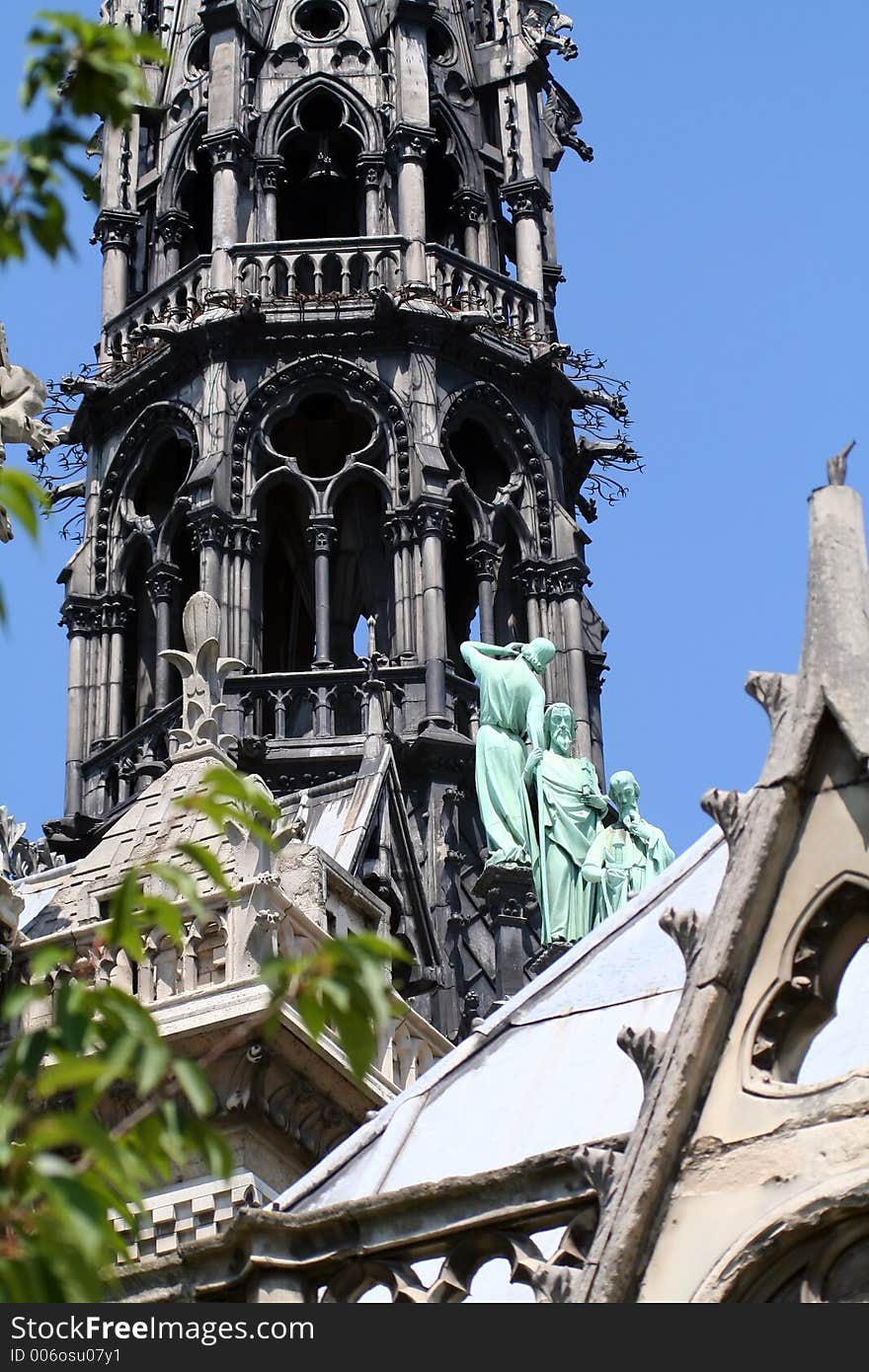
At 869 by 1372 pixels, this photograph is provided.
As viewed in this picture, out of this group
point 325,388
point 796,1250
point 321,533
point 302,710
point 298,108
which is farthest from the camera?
point 298,108

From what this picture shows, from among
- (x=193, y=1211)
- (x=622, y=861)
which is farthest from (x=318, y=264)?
(x=193, y=1211)

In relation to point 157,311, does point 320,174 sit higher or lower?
higher

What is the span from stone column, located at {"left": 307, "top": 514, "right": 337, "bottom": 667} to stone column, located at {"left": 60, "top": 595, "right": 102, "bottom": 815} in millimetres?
3206

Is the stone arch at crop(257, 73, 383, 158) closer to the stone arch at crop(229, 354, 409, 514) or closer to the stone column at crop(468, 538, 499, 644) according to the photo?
the stone arch at crop(229, 354, 409, 514)

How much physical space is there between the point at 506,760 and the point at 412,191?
45.7ft

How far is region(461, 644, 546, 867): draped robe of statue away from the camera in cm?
3669

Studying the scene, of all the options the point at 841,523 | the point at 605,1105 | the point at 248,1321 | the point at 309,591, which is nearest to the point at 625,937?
the point at 605,1105

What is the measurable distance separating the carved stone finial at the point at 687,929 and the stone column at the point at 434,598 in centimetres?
3142

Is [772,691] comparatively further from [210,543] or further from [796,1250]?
[210,543]

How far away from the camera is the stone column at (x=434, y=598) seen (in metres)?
43.3

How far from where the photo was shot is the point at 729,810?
462 inches

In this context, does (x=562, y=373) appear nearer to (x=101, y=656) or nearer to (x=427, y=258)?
(x=427, y=258)

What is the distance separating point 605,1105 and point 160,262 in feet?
121

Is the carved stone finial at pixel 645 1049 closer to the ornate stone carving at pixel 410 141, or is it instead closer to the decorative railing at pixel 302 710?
the decorative railing at pixel 302 710
